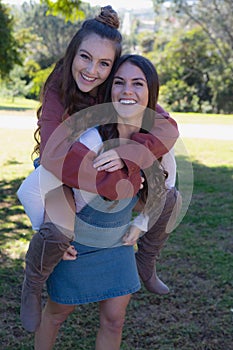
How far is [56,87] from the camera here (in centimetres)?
232

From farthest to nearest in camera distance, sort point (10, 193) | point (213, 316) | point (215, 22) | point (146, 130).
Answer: point (215, 22)
point (10, 193)
point (213, 316)
point (146, 130)

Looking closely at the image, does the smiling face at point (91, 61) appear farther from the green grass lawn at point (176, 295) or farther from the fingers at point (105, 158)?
the green grass lawn at point (176, 295)

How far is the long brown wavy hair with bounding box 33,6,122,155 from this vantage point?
7.50 ft

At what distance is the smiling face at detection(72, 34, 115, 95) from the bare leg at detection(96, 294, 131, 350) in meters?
0.94

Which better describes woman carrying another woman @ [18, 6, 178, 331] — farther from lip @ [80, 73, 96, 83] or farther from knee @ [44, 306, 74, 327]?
knee @ [44, 306, 74, 327]

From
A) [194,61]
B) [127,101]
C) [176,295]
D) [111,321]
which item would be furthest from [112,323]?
[194,61]

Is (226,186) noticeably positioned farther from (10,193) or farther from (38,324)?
(38,324)

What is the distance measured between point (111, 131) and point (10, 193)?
192 inches

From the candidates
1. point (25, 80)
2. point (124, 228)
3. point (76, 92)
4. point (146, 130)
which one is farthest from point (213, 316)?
point (25, 80)

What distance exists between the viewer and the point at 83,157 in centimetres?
211

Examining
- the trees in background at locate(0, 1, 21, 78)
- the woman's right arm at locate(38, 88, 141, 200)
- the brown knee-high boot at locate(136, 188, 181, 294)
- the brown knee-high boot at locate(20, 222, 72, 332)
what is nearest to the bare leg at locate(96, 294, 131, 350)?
the brown knee-high boot at locate(20, 222, 72, 332)

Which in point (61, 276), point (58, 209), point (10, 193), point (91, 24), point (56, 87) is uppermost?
point (91, 24)

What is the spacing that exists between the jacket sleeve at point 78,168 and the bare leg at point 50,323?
2.22 ft

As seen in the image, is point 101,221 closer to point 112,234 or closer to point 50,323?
point 112,234
